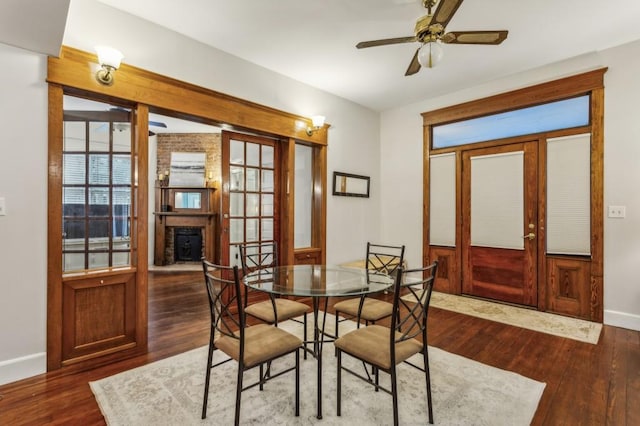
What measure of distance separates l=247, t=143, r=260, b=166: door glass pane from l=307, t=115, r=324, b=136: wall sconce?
72cm

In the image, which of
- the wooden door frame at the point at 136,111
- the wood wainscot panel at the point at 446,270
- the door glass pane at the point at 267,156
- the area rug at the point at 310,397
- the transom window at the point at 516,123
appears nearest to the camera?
the area rug at the point at 310,397

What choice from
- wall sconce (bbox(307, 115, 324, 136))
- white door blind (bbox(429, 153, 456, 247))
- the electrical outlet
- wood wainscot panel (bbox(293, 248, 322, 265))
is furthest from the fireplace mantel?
the electrical outlet

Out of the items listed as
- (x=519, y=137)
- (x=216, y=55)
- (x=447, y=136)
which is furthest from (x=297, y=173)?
(x=519, y=137)

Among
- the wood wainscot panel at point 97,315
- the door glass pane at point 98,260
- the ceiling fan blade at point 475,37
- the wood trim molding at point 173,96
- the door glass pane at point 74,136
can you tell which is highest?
the ceiling fan blade at point 475,37

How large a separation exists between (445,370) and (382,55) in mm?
3090

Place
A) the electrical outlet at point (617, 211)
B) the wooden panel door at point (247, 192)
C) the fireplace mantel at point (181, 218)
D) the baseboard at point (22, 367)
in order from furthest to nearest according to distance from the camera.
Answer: the fireplace mantel at point (181, 218) → the wooden panel door at point (247, 192) → the electrical outlet at point (617, 211) → the baseboard at point (22, 367)

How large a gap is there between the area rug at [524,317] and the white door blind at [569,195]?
0.77 m

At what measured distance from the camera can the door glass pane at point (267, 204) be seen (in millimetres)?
4082

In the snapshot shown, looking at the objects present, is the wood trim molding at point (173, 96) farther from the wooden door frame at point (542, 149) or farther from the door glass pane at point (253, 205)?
the wooden door frame at point (542, 149)

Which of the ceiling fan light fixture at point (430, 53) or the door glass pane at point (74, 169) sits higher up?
the ceiling fan light fixture at point (430, 53)

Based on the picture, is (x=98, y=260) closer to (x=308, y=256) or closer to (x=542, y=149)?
(x=308, y=256)

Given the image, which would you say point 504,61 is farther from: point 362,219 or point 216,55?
point 216,55

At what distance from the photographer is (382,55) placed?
3.38 meters

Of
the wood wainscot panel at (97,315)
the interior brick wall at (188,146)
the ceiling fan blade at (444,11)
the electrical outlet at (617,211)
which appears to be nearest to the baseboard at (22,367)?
the wood wainscot panel at (97,315)
